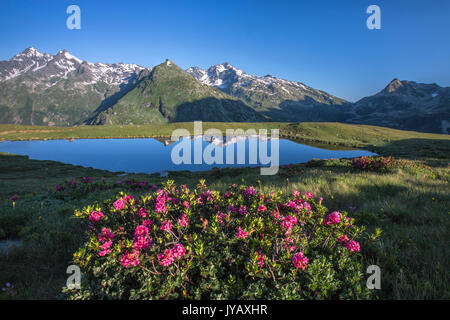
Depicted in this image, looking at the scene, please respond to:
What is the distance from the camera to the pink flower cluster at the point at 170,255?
2617 millimetres

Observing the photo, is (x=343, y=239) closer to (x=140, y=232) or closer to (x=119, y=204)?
(x=140, y=232)

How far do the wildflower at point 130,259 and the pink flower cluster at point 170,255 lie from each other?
0.35 metres

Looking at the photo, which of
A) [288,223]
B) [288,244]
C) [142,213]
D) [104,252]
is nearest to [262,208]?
[288,223]

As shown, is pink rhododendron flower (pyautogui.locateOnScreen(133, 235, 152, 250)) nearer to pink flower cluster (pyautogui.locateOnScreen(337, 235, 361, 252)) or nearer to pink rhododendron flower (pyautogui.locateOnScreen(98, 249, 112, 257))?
pink rhododendron flower (pyautogui.locateOnScreen(98, 249, 112, 257))

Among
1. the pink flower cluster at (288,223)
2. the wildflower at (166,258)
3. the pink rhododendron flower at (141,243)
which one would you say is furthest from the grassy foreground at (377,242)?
the wildflower at (166,258)

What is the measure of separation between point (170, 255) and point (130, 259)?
59cm

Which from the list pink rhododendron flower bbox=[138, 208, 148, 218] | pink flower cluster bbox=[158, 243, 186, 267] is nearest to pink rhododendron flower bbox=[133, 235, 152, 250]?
pink flower cluster bbox=[158, 243, 186, 267]

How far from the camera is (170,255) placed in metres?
2.70

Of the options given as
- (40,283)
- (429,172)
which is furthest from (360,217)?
(429,172)

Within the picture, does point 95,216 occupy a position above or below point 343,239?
above

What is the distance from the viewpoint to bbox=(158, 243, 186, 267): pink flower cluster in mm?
2617

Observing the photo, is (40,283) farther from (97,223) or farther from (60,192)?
(60,192)

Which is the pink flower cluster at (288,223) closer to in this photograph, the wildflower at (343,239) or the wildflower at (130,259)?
the wildflower at (343,239)

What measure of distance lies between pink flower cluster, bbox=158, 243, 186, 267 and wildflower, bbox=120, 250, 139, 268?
1.16 ft
